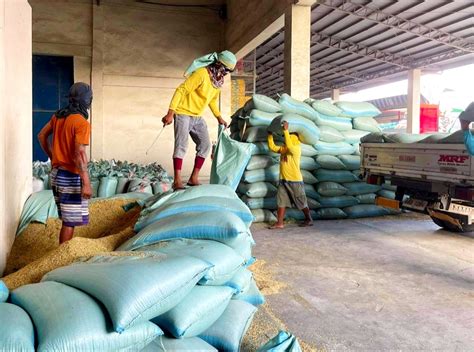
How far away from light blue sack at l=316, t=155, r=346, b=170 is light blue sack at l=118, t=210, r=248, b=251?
154 inches

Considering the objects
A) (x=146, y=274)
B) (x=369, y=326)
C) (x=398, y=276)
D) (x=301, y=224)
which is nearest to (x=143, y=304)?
(x=146, y=274)

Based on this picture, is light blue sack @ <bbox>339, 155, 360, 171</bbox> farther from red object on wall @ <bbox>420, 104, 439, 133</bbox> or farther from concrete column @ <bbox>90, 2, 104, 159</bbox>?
red object on wall @ <bbox>420, 104, 439, 133</bbox>

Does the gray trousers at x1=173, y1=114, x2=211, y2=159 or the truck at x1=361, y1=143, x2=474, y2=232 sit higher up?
the gray trousers at x1=173, y1=114, x2=211, y2=159

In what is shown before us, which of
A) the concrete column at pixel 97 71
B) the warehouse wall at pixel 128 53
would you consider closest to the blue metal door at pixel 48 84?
the warehouse wall at pixel 128 53

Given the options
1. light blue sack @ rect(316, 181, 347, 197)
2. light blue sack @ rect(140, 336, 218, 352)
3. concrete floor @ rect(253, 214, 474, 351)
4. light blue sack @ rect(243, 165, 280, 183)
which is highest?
light blue sack @ rect(243, 165, 280, 183)

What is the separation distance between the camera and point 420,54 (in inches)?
568

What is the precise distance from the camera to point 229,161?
3.88m

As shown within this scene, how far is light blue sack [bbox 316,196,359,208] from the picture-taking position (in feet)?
20.4

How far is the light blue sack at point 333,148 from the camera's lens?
6305 millimetres

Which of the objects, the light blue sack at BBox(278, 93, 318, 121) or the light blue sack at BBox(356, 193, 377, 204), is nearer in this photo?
the light blue sack at BBox(278, 93, 318, 121)

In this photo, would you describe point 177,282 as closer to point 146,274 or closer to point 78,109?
point 146,274

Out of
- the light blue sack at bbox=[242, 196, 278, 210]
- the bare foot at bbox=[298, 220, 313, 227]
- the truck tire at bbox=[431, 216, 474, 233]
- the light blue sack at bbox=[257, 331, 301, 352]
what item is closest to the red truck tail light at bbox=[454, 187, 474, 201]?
the truck tire at bbox=[431, 216, 474, 233]

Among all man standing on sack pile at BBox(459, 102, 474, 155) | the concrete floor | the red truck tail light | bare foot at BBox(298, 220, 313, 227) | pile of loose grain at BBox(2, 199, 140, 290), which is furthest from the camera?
bare foot at BBox(298, 220, 313, 227)

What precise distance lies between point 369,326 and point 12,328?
200 cm
